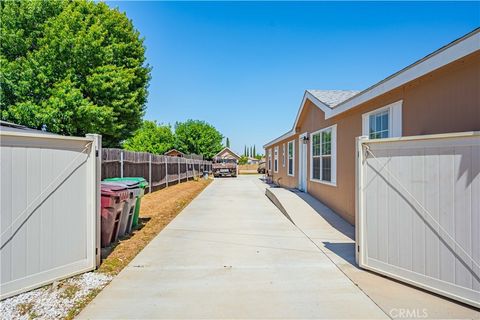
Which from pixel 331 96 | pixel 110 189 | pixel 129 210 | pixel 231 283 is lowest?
pixel 231 283

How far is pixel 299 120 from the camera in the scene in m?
13.0

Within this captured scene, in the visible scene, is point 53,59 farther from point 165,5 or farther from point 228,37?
point 228,37

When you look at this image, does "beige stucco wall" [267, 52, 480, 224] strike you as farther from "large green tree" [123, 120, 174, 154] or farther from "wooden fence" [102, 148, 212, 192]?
"large green tree" [123, 120, 174, 154]

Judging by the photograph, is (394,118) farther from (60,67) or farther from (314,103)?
(60,67)

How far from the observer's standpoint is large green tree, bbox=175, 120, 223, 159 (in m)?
51.0

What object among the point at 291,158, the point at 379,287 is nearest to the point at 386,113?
the point at 379,287

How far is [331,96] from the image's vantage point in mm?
9938

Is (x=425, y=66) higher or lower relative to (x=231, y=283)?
higher

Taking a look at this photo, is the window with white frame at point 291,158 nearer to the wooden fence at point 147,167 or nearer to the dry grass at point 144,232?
the dry grass at point 144,232

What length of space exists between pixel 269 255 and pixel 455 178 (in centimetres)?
302

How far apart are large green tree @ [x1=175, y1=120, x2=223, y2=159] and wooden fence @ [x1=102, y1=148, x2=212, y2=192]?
→ 27532 mm

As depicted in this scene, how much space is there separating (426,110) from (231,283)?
4.20 metres

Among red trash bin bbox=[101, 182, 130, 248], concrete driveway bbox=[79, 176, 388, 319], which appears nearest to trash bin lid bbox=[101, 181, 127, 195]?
red trash bin bbox=[101, 182, 130, 248]

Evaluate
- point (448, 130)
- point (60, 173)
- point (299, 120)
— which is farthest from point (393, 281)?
point (299, 120)
